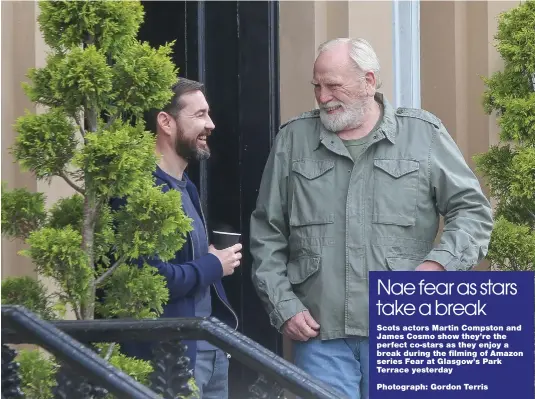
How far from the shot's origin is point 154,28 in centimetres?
652

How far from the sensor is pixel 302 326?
5.06 m

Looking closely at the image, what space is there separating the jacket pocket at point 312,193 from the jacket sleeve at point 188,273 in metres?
0.43

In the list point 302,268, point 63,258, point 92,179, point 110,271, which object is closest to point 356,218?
point 302,268

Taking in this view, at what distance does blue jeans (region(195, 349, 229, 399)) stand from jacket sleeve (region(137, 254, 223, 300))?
330 mm

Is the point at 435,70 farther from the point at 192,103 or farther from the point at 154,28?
the point at 192,103

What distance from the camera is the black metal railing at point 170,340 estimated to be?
12.6ft

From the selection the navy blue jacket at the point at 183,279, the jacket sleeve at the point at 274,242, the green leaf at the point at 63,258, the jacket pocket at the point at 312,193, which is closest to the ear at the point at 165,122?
the navy blue jacket at the point at 183,279

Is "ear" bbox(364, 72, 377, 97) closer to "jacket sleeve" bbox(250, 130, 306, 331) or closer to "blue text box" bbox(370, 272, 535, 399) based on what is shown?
"jacket sleeve" bbox(250, 130, 306, 331)

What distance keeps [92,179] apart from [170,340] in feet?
2.12

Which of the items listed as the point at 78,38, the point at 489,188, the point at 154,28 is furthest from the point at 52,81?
the point at 489,188

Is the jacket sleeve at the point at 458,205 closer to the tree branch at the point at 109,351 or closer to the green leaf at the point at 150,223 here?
the green leaf at the point at 150,223

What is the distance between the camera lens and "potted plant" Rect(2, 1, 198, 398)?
4.31m

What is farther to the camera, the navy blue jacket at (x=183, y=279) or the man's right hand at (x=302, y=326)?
the man's right hand at (x=302, y=326)

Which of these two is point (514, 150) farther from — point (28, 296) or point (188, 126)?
point (28, 296)
